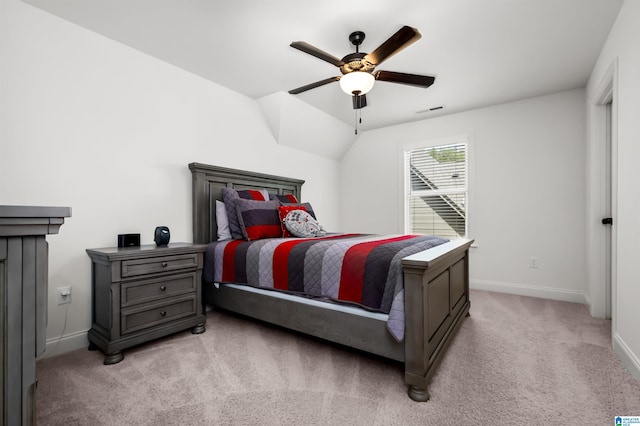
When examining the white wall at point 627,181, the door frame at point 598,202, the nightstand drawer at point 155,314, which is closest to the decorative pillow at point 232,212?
the nightstand drawer at point 155,314

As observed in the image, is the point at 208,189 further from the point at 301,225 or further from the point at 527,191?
the point at 527,191

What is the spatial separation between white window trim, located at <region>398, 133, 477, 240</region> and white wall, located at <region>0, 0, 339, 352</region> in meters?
2.71

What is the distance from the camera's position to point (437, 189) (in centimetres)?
428

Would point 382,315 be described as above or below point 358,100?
below

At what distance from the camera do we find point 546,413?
4.65ft

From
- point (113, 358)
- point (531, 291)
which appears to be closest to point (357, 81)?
point (113, 358)

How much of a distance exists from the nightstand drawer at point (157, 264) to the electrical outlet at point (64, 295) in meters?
0.51

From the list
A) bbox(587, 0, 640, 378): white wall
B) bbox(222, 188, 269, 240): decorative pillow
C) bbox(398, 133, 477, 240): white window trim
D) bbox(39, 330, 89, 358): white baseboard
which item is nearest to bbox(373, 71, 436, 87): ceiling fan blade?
bbox(587, 0, 640, 378): white wall

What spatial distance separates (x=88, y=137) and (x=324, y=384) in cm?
241

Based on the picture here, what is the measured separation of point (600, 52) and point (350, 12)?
227 centimetres

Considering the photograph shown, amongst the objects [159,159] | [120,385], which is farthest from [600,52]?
[120,385]

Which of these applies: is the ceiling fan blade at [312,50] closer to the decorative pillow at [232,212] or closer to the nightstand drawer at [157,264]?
the decorative pillow at [232,212]

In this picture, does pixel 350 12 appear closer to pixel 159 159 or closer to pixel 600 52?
pixel 159 159

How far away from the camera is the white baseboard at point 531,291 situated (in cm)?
331
